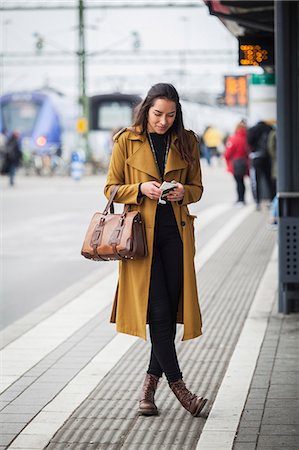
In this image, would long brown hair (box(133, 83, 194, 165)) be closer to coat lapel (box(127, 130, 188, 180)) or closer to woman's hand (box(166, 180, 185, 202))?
coat lapel (box(127, 130, 188, 180))

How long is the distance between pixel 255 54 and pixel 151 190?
4957 mm

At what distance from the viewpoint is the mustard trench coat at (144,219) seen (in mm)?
6055

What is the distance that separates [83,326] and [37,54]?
144 feet

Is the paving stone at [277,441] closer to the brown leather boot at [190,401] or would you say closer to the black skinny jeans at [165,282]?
the brown leather boot at [190,401]

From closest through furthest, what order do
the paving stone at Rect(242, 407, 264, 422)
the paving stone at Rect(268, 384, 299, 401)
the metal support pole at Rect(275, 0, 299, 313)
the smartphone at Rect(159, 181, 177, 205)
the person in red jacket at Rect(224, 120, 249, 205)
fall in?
the smartphone at Rect(159, 181, 177, 205) → the paving stone at Rect(242, 407, 264, 422) → the paving stone at Rect(268, 384, 299, 401) → the metal support pole at Rect(275, 0, 299, 313) → the person in red jacket at Rect(224, 120, 249, 205)

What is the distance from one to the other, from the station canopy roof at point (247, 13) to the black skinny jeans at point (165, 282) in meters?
4.59

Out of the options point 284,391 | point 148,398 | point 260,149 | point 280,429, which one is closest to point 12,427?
point 148,398

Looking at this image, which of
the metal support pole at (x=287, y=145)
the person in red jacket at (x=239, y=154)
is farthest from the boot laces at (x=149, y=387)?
the person in red jacket at (x=239, y=154)

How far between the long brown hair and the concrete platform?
1.41 m

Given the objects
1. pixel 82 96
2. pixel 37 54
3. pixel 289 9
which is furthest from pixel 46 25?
pixel 289 9

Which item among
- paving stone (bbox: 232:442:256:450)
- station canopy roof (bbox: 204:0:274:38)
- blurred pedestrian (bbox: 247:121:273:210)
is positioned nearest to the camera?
paving stone (bbox: 232:442:256:450)

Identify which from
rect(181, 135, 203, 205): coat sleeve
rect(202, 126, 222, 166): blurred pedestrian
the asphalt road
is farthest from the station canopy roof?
rect(202, 126, 222, 166): blurred pedestrian

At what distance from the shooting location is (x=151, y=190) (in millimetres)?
5910

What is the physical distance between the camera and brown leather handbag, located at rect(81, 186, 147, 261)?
5.95 m
